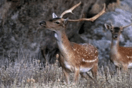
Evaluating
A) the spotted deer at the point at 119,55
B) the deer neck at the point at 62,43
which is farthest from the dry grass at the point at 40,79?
the spotted deer at the point at 119,55

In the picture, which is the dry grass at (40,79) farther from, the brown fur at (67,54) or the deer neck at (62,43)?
A: the deer neck at (62,43)

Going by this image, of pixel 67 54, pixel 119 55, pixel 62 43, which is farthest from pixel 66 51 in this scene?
pixel 119 55

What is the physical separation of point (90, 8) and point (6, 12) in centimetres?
446

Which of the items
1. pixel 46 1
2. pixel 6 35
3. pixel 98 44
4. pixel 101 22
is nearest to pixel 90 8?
pixel 101 22

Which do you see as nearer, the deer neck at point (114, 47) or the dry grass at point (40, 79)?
the dry grass at point (40, 79)

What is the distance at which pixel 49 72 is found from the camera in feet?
25.3

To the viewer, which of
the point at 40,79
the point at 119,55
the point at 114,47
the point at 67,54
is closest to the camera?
the point at 67,54

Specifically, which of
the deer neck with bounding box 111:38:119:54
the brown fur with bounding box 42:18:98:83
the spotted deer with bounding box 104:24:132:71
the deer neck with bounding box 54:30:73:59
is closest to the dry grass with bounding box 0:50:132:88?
the brown fur with bounding box 42:18:98:83

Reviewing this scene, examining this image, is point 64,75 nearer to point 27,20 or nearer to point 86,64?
point 86,64

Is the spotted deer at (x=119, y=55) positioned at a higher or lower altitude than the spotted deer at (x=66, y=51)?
lower

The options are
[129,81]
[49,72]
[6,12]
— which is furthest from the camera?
[6,12]

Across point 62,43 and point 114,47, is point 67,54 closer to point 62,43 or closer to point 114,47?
point 62,43

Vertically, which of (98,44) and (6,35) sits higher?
(6,35)

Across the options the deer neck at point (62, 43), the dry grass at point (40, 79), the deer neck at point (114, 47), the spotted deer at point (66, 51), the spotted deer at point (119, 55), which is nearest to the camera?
the dry grass at point (40, 79)
